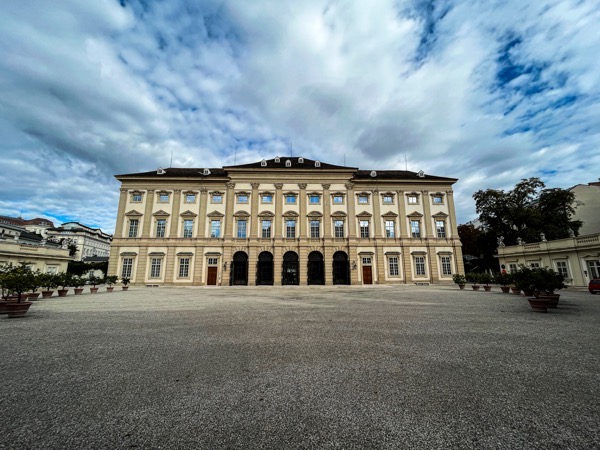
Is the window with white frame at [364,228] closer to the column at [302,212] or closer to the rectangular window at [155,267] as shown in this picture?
the column at [302,212]

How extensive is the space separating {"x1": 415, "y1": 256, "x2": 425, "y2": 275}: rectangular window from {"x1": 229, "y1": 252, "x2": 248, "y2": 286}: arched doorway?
67.2ft

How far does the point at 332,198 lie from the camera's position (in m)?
34.5

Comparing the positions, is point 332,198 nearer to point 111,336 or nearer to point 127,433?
point 111,336

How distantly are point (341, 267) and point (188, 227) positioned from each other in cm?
1913

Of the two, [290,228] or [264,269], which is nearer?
[264,269]

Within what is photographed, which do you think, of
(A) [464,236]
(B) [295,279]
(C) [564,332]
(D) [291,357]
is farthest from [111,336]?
(A) [464,236]

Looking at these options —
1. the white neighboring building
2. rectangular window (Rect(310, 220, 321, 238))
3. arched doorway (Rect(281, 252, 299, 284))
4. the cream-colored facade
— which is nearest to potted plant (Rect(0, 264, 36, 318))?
arched doorway (Rect(281, 252, 299, 284))

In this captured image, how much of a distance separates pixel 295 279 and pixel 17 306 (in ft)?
82.7

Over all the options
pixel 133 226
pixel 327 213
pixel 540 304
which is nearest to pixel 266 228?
pixel 327 213

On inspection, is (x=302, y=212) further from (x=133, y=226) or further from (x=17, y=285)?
(x=17, y=285)

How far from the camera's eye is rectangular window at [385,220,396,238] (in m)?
34.2

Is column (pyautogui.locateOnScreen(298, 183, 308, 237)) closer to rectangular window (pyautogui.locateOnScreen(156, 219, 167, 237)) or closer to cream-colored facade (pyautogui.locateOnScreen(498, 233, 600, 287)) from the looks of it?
rectangular window (pyautogui.locateOnScreen(156, 219, 167, 237))

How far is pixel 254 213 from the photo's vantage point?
110 ft

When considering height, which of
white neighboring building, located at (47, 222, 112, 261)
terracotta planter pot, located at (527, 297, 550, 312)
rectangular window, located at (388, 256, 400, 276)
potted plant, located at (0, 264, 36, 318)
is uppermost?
white neighboring building, located at (47, 222, 112, 261)
